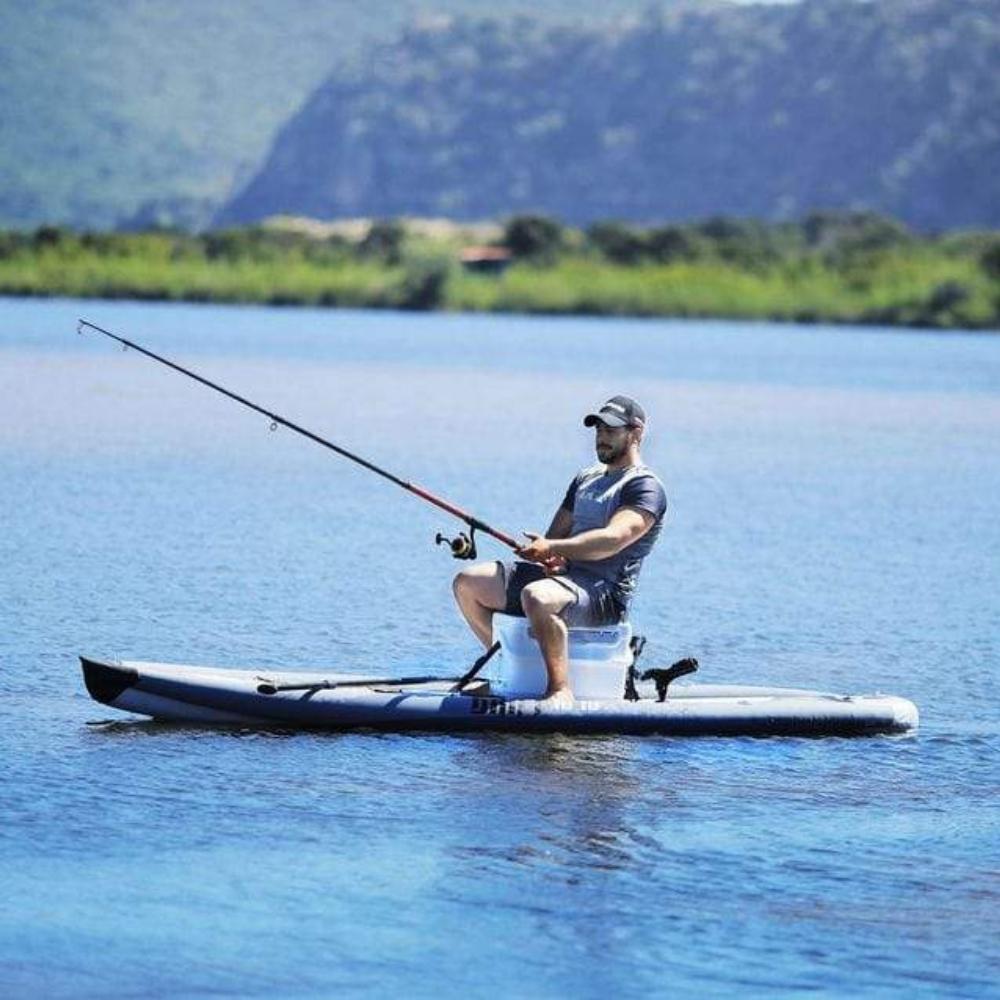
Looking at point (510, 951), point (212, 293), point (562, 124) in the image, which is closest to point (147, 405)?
point (510, 951)

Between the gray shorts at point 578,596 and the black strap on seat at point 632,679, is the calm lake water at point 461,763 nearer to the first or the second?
the black strap on seat at point 632,679

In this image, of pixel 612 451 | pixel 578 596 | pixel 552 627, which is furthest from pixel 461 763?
pixel 612 451

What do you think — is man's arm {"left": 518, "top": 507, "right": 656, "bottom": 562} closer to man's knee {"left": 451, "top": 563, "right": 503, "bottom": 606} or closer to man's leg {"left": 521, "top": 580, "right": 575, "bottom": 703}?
man's leg {"left": 521, "top": 580, "right": 575, "bottom": 703}

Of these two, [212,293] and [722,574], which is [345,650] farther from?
[212,293]

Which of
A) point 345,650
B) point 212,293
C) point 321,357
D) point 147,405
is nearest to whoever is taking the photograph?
point 345,650

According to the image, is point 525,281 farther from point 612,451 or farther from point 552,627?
point 552,627

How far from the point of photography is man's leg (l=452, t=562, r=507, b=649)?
40.3 feet

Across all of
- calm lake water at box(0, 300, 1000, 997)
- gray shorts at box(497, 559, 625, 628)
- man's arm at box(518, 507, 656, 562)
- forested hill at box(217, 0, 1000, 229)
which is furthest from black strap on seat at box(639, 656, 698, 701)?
forested hill at box(217, 0, 1000, 229)

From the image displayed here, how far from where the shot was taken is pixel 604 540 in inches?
474

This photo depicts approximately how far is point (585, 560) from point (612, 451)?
471 mm

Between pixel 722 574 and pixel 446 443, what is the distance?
12084 millimetres

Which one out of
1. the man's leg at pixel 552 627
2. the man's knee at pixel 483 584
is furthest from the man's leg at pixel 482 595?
the man's leg at pixel 552 627

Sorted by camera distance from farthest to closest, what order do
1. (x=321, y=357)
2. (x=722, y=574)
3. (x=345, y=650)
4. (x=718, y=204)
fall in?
(x=718, y=204) → (x=321, y=357) → (x=722, y=574) → (x=345, y=650)

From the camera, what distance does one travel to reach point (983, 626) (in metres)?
16.9
